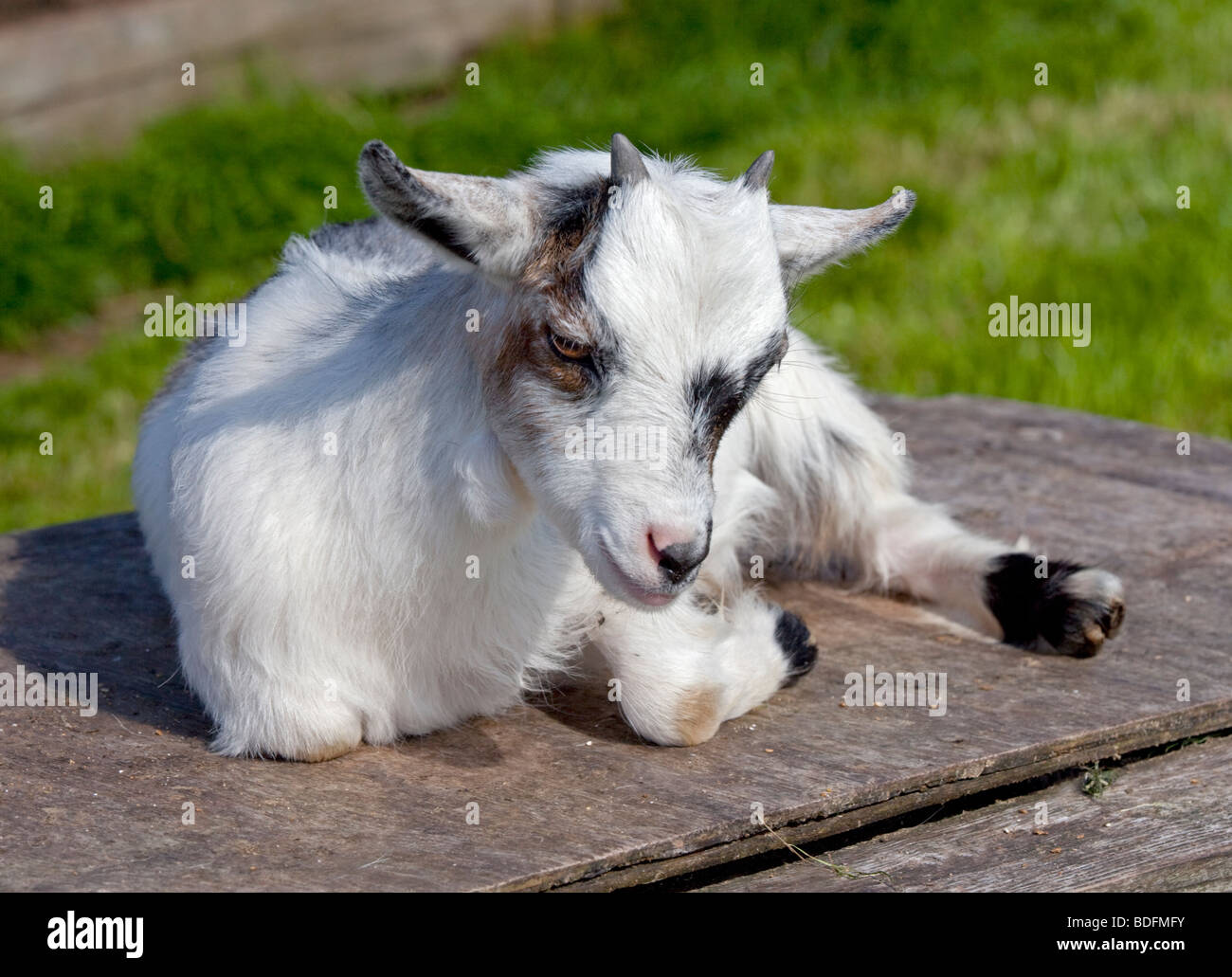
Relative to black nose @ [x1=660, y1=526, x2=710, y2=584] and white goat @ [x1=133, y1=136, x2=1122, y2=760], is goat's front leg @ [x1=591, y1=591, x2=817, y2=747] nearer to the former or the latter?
white goat @ [x1=133, y1=136, x2=1122, y2=760]

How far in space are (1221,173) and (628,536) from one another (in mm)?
6091

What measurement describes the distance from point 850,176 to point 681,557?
5786 mm

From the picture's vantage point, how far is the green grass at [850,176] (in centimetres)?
679

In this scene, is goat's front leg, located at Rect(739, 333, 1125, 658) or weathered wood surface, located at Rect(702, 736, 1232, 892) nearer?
weathered wood surface, located at Rect(702, 736, 1232, 892)

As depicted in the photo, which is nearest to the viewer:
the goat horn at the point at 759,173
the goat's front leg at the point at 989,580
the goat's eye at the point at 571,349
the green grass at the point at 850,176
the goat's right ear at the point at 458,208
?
the goat's right ear at the point at 458,208

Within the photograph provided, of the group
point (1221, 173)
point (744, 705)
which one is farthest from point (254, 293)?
point (1221, 173)

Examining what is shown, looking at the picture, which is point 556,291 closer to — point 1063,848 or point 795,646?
point 795,646

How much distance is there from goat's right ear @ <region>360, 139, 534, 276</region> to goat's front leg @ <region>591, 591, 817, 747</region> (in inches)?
28.8

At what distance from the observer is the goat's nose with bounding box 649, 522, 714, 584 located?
8.31 feet

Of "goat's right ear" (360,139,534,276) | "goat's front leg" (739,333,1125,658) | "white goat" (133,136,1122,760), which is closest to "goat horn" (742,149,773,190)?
"white goat" (133,136,1122,760)

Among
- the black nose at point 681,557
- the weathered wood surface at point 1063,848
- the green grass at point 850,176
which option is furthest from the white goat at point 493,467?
the green grass at point 850,176

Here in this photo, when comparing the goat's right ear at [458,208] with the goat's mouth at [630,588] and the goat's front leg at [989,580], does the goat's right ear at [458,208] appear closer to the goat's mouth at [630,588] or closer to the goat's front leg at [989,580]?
the goat's mouth at [630,588]

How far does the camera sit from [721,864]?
2.82 metres

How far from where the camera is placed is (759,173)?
9.39 ft
